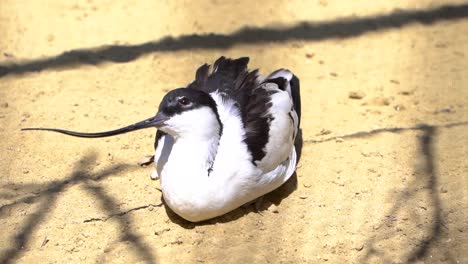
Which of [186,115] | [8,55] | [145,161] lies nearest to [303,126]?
[145,161]

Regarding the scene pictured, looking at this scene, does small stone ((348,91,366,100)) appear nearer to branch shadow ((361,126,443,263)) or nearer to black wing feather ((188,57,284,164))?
branch shadow ((361,126,443,263))

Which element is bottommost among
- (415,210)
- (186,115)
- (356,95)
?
(415,210)

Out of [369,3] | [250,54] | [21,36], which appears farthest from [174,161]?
[369,3]

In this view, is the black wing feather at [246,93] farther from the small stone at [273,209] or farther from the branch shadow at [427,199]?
the branch shadow at [427,199]

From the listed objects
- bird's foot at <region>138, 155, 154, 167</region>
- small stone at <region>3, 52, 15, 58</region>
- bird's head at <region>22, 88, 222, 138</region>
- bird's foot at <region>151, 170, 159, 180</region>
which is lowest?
bird's foot at <region>151, 170, 159, 180</region>

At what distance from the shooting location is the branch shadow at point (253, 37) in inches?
218

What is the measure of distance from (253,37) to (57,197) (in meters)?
2.19

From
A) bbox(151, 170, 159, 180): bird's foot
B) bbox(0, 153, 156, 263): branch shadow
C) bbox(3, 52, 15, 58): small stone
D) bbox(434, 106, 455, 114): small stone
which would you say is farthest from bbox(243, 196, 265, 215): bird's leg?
bbox(3, 52, 15, 58): small stone

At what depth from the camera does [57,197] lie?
4.30 metres

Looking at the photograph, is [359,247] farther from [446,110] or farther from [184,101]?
[446,110]

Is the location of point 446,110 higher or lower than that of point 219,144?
lower

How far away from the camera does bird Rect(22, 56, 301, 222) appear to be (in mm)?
3896

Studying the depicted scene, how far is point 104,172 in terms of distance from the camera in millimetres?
4520

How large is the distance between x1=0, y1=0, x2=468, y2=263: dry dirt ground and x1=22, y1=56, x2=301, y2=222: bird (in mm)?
209
